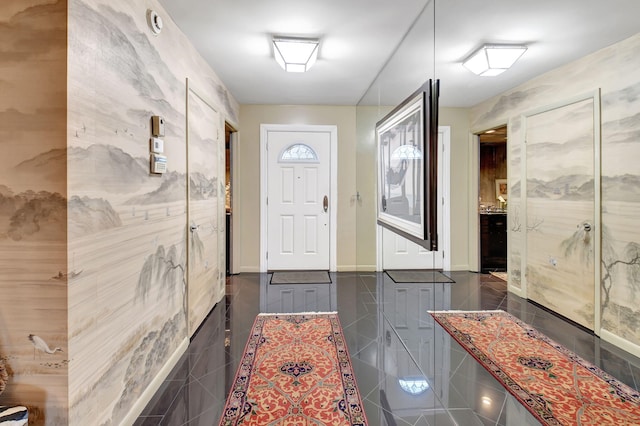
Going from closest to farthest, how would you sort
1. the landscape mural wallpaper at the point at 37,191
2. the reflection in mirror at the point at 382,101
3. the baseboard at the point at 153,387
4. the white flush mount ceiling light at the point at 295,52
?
the landscape mural wallpaper at the point at 37,191
the baseboard at the point at 153,387
the reflection in mirror at the point at 382,101
the white flush mount ceiling light at the point at 295,52

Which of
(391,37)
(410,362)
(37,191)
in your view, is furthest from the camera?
(391,37)

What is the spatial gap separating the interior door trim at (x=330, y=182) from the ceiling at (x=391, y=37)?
23.9 inches

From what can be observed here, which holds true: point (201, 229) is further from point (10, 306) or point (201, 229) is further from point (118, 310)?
point (10, 306)

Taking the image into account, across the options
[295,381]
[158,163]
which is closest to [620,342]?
[295,381]

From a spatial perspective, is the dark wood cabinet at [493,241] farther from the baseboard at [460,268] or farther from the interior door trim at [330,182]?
the interior door trim at [330,182]

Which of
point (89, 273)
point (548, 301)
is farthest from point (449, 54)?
point (89, 273)

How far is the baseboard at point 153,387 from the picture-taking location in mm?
1520

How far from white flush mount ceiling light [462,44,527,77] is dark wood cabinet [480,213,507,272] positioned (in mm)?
612

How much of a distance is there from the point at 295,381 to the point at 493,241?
138 centimetres

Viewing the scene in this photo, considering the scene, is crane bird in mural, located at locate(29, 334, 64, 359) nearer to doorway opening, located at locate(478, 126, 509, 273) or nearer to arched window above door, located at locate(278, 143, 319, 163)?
doorway opening, located at locate(478, 126, 509, 273)

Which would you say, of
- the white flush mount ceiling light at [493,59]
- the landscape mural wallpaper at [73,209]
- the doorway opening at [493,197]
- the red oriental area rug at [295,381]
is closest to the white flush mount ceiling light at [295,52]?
the landscape mural wallpaper at [73,209]

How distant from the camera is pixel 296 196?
439 cm

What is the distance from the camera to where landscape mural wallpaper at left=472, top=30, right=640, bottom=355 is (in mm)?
837

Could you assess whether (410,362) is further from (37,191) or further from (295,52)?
(295,52)
